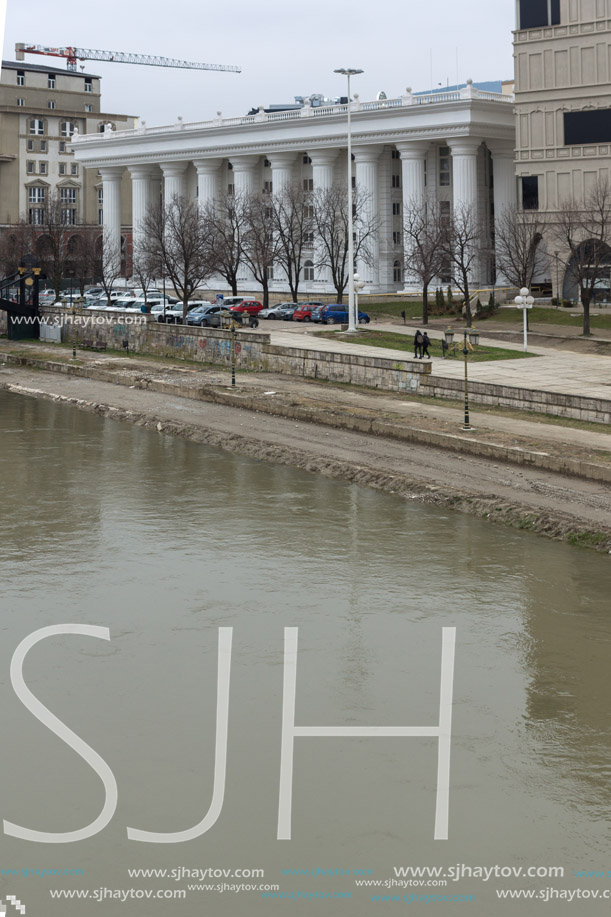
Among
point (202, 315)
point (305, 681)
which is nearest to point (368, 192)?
point (202, 315)

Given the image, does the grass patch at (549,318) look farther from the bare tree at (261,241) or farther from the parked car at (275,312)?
the bare tree at (261,241)

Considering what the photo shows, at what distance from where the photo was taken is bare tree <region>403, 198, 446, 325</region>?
6738 cm

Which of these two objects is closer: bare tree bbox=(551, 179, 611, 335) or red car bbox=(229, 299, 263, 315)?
bare tree bbox=(551, 179, 611, 335)

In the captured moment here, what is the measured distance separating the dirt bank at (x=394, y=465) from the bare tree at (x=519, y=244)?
28.0m

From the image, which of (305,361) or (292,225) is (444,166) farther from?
(305,361)

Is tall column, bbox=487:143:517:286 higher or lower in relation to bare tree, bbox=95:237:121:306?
higher

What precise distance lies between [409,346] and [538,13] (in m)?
28.7

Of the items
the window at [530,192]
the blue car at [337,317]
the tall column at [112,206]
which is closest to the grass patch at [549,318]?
the blue car at [337,317]

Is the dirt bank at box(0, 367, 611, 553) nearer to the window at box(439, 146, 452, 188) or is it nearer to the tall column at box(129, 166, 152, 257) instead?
the window at box(439, 146, 452, 188)

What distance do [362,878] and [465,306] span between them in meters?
55.9

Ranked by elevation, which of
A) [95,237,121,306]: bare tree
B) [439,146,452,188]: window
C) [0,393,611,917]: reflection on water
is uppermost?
[439,146,452,188]: window

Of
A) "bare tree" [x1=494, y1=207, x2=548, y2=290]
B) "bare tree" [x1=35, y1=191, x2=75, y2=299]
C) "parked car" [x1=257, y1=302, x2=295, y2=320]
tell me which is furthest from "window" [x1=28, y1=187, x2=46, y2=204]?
"bare tree" [x1=494, y1=207, x2=548, y2=290]

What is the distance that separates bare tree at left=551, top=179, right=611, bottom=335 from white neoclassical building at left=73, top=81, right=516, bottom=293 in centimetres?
1528

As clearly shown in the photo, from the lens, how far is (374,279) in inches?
3661
